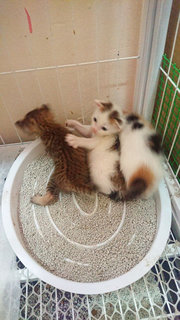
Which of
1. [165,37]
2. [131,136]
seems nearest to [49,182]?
[131,136]

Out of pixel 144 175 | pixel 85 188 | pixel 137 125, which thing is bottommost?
→ pixel 85 188

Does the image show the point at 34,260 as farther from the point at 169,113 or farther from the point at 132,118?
the point at 169,113

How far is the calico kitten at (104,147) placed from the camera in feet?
3.35

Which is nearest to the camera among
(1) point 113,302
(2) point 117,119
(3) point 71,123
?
(1) point 113,302

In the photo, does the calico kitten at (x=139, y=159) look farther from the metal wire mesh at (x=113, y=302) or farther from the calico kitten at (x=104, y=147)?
the metal wire mesh at (x=113, y=302)

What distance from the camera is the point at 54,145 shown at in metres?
1.04

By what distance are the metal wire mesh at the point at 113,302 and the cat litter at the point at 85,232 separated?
0.07 m

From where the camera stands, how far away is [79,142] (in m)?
1.08

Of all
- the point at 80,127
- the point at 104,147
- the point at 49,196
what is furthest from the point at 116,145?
the point at 49,196

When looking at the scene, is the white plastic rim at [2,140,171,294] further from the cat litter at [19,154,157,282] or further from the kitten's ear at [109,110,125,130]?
the kitten's ear at [109,110,125,130]

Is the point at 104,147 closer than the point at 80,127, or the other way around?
the point at 104,147

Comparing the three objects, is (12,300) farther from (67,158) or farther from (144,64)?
(144,64)

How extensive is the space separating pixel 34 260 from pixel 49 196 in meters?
0.30

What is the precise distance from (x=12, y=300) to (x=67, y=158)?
1.92 ft
